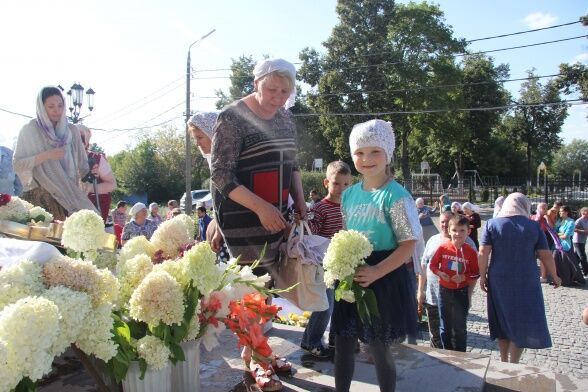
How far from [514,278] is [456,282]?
0.48 m

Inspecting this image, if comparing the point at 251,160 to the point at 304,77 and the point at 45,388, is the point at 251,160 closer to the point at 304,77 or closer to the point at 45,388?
the point at 45,388

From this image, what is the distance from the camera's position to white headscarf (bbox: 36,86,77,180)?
3221mm

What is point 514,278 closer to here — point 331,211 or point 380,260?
point 331,211

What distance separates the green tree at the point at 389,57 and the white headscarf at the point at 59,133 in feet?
89.0

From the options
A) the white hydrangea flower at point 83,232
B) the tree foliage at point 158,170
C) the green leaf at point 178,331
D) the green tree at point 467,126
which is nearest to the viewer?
the green leaf at point 178,331

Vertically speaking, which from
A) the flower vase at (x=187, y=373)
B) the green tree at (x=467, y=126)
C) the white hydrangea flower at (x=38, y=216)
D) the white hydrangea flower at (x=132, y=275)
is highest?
the green tree at (x=467, y=126)

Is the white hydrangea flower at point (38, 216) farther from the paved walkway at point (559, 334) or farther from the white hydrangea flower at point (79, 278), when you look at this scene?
the paved walkway at point (559, 334)

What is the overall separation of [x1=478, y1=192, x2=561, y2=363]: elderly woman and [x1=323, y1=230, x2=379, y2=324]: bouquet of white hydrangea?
8.26 ft

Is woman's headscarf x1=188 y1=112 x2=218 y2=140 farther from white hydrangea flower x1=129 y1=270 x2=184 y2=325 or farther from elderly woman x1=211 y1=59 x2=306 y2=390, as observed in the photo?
white hydrangea flower x1=129 y1=270 x2=184 y2=325

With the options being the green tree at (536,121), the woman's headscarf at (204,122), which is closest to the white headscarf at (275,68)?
the woman's headscarf at (204,122)

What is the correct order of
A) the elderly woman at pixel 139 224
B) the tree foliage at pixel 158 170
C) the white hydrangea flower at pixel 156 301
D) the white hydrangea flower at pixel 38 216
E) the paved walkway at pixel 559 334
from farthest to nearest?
the tree foliage at pixel 158 170 → the elderly woman at pixel 139 224 → the paved walkway at pixel 559 334 → the white hydrangea flower at pixel 38 216 → the white hydrangea flower at pixel 156 301

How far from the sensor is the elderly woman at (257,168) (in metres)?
2.61

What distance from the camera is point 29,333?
1229 millimetres

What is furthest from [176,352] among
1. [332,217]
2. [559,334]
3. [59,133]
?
[559,334]
